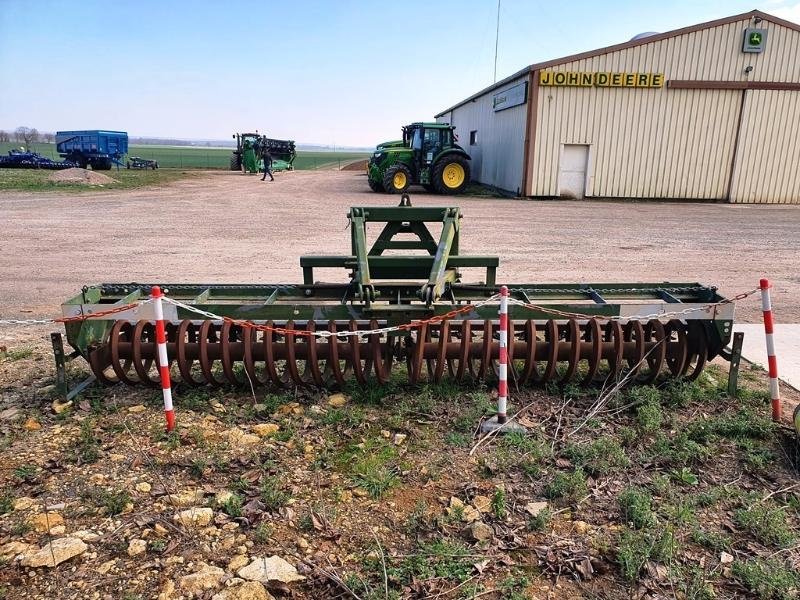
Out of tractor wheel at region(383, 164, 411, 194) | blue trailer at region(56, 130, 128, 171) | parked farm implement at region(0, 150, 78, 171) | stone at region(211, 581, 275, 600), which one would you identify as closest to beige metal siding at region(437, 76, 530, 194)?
tractor wheel at region(383, 164, 411, 194)

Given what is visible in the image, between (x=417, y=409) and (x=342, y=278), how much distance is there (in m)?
4.79

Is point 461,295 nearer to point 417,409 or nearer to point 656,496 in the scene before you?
point 417,409

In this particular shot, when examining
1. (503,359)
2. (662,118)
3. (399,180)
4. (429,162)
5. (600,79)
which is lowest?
(503,359)

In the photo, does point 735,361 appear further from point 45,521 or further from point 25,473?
point 25,473

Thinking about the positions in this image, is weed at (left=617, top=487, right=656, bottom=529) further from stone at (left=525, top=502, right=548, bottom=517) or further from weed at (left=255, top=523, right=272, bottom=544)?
weed at (left=255, top=523, right=272, bottom=544)

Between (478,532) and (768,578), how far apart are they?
1.40 metres

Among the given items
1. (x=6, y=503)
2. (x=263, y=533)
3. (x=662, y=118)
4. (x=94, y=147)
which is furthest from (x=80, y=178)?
(x=263, y=533)

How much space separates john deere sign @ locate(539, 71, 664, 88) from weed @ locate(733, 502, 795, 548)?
19.7 meters

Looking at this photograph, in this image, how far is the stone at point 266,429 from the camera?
4.48m

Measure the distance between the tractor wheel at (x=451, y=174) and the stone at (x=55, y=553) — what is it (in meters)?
21.3

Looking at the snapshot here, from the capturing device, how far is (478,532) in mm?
3381

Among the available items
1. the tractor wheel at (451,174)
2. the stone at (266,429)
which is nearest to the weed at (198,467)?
the stone at (266,429)

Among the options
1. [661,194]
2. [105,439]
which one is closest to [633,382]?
[105,439]

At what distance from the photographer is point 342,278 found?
9.34m
